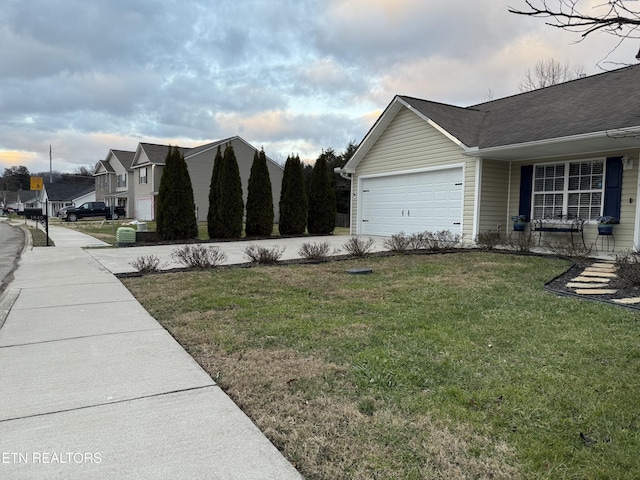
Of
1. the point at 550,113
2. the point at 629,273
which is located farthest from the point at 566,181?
the point at 629,273

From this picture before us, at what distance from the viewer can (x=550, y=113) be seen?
38.4ft

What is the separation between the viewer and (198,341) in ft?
13.2

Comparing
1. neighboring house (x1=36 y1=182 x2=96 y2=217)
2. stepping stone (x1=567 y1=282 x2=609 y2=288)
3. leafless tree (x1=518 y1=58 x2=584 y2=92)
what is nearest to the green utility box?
stepping stone (x1=567 y1=282 x2=609 y2=288)

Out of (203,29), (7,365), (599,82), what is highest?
(203,29)

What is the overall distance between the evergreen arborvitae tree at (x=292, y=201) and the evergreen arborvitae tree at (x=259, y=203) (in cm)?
88

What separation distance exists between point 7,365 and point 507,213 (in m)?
12.0

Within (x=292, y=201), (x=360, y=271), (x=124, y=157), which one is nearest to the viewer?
(x=360, y=271)

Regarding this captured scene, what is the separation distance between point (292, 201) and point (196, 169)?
17351 mm

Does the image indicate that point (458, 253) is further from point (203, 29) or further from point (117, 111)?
point (117, 111)

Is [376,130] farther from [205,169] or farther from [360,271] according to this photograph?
[205,169]

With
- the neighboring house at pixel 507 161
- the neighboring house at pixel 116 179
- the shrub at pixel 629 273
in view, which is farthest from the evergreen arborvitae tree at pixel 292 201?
the neighboring house at pixel 116 179

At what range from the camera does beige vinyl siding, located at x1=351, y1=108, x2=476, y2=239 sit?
12.0m

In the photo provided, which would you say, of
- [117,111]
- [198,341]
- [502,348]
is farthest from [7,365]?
[117,111]

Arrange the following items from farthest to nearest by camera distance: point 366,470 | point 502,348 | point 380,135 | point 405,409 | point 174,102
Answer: point 174,102
point 380,135
point 502,348
point 405,409
point 366,470
